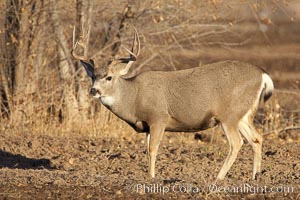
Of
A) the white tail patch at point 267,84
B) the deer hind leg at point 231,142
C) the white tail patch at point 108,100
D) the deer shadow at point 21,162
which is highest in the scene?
the white tail patch at point 267,84

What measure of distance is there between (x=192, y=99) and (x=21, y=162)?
10.9 feet

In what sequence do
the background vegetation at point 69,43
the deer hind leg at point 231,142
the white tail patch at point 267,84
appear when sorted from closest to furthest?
the deer hind leg at point 231,142
the white tail patch at point 267,84
the background vegetation at point 69,43

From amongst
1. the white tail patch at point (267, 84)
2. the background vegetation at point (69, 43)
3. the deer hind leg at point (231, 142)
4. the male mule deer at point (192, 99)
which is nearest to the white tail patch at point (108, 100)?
the male mule deer at point (192, 99)

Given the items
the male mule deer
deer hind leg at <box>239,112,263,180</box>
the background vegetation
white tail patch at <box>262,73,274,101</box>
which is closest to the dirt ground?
deer hind leg at <box>239,112,263,180</box>

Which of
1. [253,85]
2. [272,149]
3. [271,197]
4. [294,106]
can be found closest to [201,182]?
[271,197]

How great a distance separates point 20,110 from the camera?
16500 mm

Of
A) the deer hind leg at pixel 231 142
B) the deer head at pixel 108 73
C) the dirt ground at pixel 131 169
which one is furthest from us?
the deer head at pixel 108 73

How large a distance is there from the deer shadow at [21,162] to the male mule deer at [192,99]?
196 cm

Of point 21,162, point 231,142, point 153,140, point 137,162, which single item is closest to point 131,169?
point 137,162

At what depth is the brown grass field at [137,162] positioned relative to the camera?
31.2 ft

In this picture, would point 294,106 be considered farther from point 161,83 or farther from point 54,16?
point 161,83

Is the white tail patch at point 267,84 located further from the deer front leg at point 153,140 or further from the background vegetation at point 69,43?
the background vegetation at point 69,43

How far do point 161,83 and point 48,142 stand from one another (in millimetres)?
3486

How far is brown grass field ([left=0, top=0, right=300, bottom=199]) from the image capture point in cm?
952
